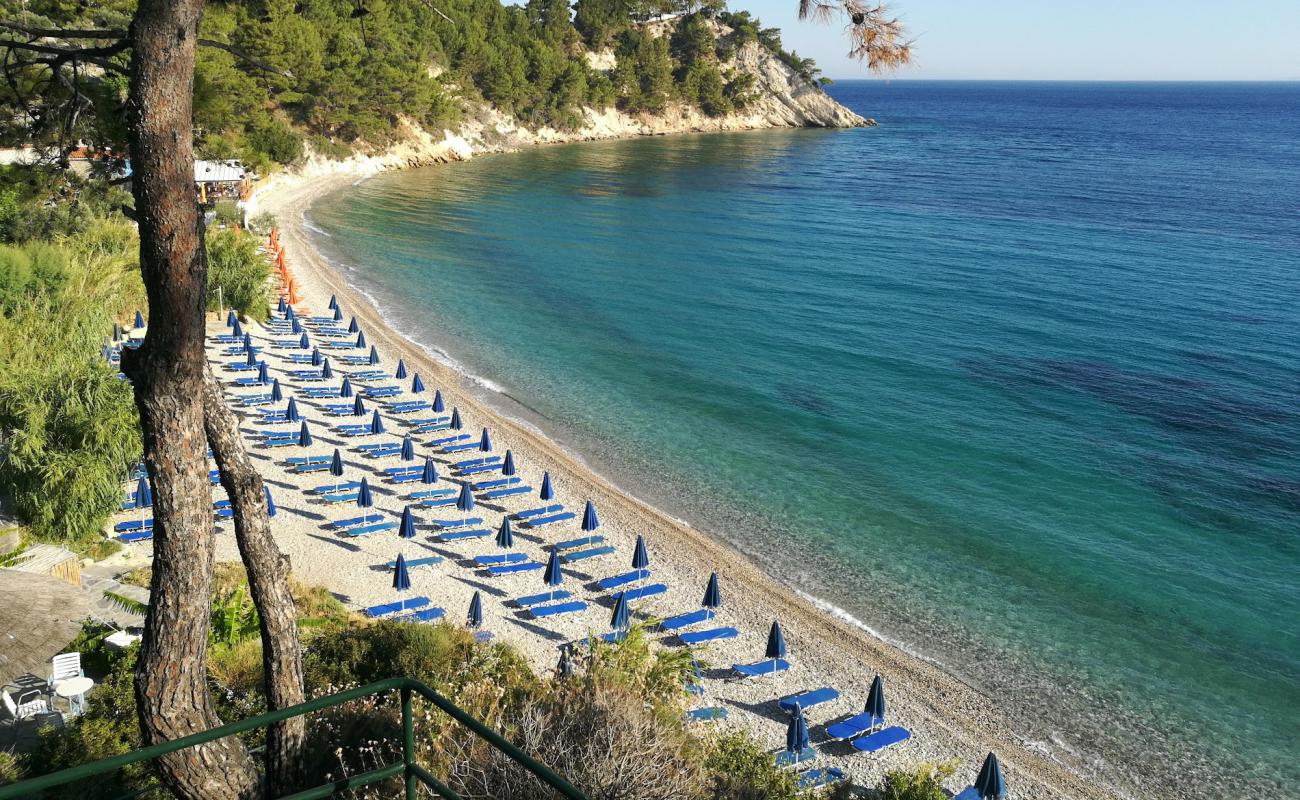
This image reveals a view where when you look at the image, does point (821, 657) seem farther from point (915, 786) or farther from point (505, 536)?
point (505, 536)

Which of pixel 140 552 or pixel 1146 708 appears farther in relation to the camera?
pixel 140 552

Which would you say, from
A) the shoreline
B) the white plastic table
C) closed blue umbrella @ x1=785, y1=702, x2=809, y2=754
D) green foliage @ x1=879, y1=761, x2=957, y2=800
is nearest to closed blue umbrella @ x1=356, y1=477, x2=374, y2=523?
the shoreline

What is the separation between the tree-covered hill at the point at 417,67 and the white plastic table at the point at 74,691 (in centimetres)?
579

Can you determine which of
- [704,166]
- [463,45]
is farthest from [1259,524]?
[463,45]

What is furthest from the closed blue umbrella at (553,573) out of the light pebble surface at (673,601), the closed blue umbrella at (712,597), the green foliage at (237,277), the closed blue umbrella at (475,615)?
the green foliage at (237,277)

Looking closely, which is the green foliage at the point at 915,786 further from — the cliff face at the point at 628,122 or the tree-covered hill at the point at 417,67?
the cliff face at the point at 628,122

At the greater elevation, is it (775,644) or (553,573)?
(553,573)

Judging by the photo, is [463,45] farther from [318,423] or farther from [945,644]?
[945,644]

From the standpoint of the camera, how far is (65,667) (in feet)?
35.6

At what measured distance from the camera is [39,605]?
1044 cm

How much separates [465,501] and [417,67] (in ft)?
215

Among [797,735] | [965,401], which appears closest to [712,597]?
[797,735]

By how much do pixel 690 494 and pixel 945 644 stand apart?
6.96 meters

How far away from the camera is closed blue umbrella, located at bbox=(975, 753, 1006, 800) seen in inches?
490
